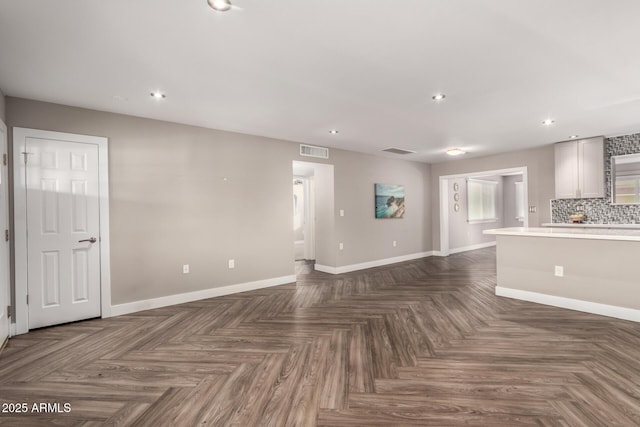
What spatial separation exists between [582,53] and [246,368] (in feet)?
12.3

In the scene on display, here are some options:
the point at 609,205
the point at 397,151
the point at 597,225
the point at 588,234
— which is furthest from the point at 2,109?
the point at 609,205

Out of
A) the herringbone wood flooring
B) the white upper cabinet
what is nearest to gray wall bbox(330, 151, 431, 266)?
the herringbone wood flooring

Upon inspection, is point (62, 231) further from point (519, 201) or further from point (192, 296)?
point (519, 201)

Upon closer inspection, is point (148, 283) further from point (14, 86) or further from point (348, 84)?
point (348, 84)

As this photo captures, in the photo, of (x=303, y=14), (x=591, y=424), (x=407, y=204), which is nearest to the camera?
(x=591, y=424)

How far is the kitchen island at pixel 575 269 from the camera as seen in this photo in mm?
3414

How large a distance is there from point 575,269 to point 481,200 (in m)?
6.17

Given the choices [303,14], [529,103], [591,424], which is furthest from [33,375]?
[529,103]

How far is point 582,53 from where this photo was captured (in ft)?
8.13

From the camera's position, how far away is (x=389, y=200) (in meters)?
7.03

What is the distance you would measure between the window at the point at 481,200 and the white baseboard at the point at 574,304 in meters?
5.16

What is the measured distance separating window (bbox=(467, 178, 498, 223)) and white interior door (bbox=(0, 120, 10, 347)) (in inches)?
381

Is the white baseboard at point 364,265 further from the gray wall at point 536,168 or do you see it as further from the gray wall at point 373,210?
the gray wall at point 536,168

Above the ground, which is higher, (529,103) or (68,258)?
(529,103)
